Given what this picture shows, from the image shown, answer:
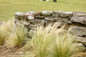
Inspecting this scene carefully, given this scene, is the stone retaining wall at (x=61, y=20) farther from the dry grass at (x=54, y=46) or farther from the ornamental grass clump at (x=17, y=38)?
the dry grass at (x=54, y=46)

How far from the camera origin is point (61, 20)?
6.75 m

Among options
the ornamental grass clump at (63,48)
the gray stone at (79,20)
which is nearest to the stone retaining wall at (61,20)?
the gray stone at (79,20)

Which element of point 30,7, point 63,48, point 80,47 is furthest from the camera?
point 30,7

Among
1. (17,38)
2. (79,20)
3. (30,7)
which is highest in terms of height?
(79,20)

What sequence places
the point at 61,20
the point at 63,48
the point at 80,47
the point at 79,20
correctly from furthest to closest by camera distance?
the point at 61,20, the point at 79,20, the point at 80,47, the point at 63,48

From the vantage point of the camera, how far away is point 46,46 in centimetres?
538

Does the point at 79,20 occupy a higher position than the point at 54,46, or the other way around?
the point at 79,20

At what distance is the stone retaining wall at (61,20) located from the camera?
6.00m

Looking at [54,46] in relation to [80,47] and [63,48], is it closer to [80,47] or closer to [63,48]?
[63,48]

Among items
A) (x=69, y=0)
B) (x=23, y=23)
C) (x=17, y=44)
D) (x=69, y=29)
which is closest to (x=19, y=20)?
(x=23, y=23)

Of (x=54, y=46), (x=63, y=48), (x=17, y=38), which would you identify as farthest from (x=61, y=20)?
(x=63, y=48)

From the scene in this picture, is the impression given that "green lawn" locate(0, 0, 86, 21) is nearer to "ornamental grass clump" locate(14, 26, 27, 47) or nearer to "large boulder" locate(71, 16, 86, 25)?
"ornamental grass clump" locate(14, 26, 27, 47)

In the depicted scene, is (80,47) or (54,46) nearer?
(54,46)

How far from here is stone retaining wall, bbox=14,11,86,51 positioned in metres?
6.00
